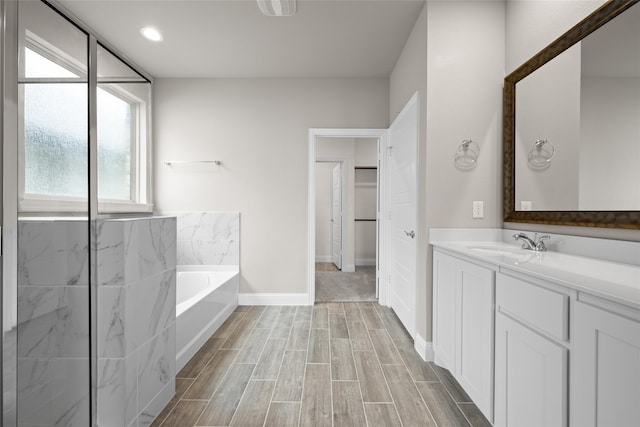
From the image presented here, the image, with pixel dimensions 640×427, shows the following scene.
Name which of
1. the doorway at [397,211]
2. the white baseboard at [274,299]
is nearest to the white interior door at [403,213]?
the doorway at [397,211]

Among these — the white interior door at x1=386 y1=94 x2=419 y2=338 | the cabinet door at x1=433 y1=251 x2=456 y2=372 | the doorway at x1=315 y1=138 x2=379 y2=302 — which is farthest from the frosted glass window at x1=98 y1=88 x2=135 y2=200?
the doorway at x1=315 y1=138 x2=379 y2=302

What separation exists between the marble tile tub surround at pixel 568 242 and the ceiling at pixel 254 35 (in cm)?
171

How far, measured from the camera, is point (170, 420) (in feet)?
5.18

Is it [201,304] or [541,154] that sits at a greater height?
[541,154]

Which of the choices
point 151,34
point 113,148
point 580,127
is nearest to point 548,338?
point 580,127

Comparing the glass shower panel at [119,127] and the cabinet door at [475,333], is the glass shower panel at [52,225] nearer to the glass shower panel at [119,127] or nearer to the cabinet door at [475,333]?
the glass shower panel at [119,127]

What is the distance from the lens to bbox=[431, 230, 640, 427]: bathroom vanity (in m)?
0.79

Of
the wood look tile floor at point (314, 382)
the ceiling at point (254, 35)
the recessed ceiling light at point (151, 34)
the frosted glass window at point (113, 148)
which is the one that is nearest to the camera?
the frosted glass window at point (113, 148)

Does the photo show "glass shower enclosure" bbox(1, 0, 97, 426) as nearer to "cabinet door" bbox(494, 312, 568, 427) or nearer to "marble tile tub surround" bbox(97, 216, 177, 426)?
"marble tile tub surround" bbox(97, 216, 177, 426)

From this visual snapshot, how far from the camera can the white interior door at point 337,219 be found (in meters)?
5.59

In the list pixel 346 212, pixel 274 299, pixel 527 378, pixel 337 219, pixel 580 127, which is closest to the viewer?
pixel 527 378

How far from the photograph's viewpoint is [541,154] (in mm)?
1853

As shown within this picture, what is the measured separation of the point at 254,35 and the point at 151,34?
91 centimetres

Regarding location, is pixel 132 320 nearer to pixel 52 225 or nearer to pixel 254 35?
pixel 52 225
